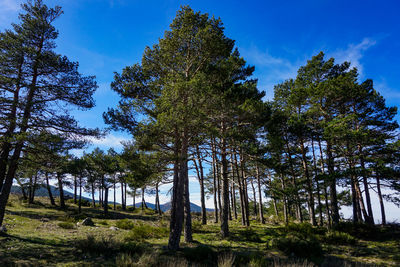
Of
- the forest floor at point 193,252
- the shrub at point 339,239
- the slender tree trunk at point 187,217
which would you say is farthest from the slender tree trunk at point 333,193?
the slender tree trunk at point 187,217

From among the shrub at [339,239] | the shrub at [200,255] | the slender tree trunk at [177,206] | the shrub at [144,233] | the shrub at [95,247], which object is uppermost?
the slender tree trunk at [177,206]

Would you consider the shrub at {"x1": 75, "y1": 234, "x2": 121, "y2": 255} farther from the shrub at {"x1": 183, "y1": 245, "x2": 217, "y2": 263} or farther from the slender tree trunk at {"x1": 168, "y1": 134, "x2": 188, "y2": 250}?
the shrub at {"x1": 183, "y1": 245, "x2": 217, "y2": 263}

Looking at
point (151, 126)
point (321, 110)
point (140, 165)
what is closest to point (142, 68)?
point (151, 126)

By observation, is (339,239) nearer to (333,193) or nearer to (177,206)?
(333,193)

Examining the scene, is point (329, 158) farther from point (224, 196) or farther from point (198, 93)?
point (198, 93)

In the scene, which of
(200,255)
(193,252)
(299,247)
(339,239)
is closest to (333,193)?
(339,239)

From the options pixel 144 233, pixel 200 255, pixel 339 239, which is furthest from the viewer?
pixel 144 233

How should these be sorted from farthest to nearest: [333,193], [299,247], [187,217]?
[333,193] → [187,217] → [299,247]

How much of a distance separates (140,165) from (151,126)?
2.54 metres

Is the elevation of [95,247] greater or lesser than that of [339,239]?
greater

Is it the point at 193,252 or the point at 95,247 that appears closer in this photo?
the point at 193,252

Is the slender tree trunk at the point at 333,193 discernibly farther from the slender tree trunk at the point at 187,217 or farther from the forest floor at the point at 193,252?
the slender tree trunk at the point at 187,217

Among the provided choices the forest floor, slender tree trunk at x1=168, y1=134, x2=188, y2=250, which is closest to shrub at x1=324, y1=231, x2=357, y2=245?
the forest floor

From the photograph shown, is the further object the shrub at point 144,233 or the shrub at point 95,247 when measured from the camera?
the shrub at point 144,233
